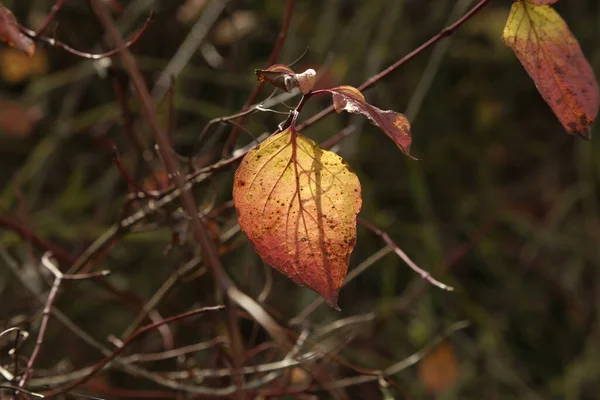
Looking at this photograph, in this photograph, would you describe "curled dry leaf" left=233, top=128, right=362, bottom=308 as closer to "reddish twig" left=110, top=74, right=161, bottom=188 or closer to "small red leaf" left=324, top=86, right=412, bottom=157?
"small red leaf" left=324, top=86, right=412, bottom=157

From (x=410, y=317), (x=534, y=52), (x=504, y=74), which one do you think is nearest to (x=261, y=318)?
(x=534, y=52)

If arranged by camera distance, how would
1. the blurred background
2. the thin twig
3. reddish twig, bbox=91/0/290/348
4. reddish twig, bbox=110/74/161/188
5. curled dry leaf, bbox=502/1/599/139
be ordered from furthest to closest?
the blurred background
reddish twig, bbox=110/74/161/188
the thin twig
curled dry leaf, bbox=502/1/599/139
reddish twig, bbox=91/0/290/348

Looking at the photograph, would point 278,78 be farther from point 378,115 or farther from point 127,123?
point 127,123

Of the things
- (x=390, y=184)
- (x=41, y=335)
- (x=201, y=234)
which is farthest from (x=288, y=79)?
(x=390, y=184)

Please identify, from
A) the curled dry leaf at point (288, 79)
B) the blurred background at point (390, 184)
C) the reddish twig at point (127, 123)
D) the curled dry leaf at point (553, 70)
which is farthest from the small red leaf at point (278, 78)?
the blurred background at point (390, 184)

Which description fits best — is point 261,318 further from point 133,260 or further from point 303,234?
point 133,260

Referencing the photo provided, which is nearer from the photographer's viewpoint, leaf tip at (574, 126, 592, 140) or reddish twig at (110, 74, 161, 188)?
leaf tip at (574, 126, 592, 140)

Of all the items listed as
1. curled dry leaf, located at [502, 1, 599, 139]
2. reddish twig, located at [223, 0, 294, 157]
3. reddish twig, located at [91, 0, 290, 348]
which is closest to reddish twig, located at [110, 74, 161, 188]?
reddish twig, located at [223, 0, 294, 157]
